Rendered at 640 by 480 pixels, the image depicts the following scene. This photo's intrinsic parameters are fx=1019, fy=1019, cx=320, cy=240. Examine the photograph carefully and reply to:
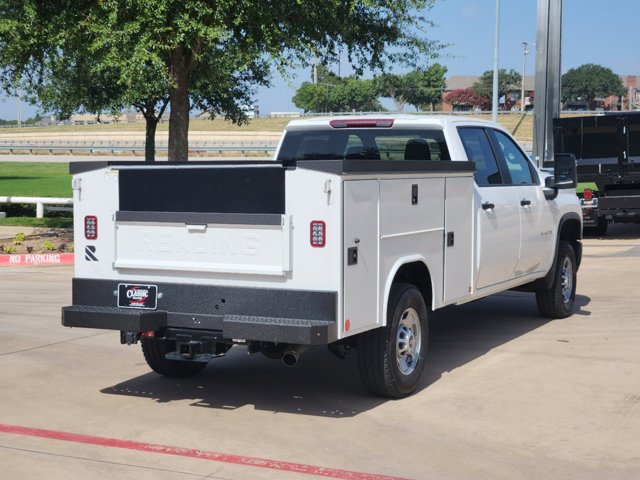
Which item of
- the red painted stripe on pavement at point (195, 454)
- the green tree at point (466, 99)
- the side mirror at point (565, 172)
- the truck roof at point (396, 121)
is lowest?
the red painted stripe on pavement at point (195, 454)

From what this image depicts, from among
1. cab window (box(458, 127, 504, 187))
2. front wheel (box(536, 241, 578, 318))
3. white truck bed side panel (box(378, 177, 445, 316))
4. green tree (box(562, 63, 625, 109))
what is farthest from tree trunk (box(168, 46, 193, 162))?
green tree (box(562, 63, 625, 109))

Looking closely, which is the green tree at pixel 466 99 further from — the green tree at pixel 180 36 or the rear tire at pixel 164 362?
the rear tire at pixel 164 362

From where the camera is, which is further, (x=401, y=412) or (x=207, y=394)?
(x=207, y=394)

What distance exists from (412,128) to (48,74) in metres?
12.2

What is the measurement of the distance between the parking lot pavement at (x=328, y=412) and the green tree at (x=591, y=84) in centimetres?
17129

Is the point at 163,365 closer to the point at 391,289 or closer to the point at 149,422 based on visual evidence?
the point at 149,422

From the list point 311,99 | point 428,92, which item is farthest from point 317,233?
point 311,99

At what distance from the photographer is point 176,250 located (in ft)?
23.8

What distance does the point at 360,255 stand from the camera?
6.87 metres

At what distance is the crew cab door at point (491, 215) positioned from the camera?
29.3 feet

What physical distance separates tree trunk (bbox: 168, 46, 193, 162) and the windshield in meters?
8.98

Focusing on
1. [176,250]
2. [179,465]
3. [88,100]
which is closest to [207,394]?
[176,250]

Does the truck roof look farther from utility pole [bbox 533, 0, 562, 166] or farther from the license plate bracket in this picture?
utility pole [bbox 533, 0, 562, 166]

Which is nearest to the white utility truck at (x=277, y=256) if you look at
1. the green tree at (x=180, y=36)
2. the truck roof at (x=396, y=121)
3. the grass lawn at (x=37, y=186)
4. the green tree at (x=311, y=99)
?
the truck roof at (x=396, y=121)
